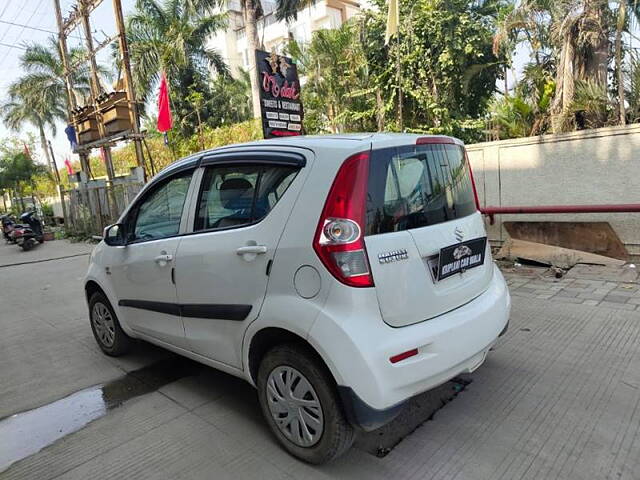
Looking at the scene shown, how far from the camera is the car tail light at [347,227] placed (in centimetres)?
209

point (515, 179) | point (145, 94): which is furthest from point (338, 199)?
point (145, 94)

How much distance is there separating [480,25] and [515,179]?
6.95 metres

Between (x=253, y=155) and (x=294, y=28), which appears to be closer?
(x=253, y=155)

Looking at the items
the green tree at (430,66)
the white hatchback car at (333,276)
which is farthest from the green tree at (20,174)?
the white hatchback car at (333,276)

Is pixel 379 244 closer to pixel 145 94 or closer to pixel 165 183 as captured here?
pixel 165 183

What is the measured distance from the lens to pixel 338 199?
84.7 inches

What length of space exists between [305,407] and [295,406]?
71 mm

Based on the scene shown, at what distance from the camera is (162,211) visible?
3.28 meters

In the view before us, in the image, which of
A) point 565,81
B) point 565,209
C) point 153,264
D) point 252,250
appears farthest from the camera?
point 565,81

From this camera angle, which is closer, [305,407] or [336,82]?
[305,407]

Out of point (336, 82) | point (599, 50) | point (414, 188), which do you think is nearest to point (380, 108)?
point (336, 82)

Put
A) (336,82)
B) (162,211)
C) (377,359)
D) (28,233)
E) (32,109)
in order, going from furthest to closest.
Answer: (32,109) < (336,82) < (28,233) < (162,211) < (377,359)

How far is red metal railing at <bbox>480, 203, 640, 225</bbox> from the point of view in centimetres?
525

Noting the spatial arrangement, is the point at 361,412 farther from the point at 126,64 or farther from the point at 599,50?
the point at 126,64
